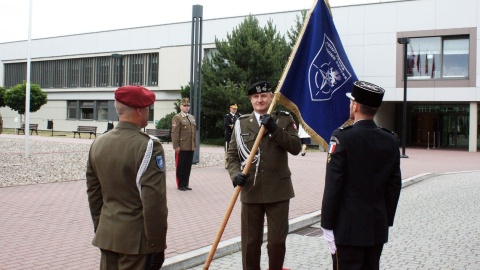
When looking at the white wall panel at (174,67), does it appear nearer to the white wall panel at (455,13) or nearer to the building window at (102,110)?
the building window at (102,110)

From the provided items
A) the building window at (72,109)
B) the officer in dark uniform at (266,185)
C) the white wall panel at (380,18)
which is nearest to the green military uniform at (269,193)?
the officer in dark uniform at (266,185)

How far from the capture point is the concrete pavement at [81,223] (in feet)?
19.8

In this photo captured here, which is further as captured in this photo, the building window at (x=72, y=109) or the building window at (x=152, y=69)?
the building window at (x=72, y=109)

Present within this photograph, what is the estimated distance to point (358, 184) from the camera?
364 centimetres

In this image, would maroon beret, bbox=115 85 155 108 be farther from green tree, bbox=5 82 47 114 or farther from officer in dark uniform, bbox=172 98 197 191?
green tree, bbox=5 82 47 114

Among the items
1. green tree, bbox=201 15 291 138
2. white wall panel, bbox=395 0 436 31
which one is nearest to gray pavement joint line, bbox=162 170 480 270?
green tree, bbox=201 15 291 138

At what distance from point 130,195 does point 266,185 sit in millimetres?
1890

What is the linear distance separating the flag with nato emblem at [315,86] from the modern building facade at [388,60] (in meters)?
20.5

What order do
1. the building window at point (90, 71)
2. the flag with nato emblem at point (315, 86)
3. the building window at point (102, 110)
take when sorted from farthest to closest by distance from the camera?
the building window at point (102, 110), the building window at point (90, 71), the flag with nato emblem at point (315, 86)

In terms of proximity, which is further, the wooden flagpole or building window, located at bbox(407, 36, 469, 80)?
building window, located at bbox(407, 36, 469, 80)

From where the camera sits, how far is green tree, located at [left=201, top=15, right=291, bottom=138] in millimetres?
32719

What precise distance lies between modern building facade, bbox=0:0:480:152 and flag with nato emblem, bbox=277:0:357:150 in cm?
2049

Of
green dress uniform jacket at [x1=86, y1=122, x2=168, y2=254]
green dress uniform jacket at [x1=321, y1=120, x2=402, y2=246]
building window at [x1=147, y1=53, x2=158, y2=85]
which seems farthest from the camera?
building window at [x1=147, y1=53, x2=158, y2=85]

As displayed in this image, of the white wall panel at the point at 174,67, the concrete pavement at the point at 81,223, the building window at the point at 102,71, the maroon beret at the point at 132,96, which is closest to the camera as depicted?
the maroon beret at the point at 132,96
